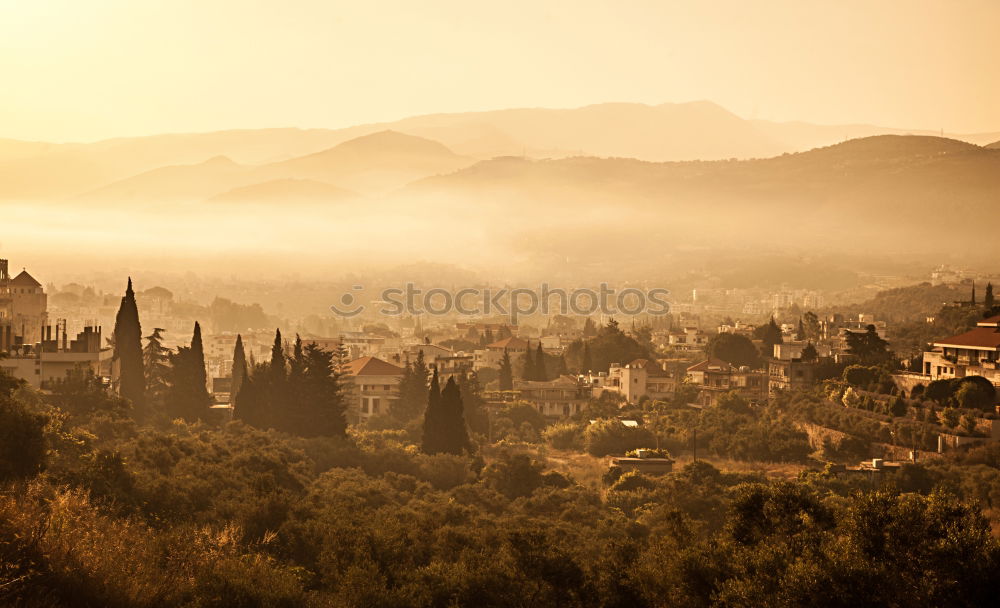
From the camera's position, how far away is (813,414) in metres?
48.2

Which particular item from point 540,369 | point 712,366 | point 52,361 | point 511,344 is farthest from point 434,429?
point 511,344

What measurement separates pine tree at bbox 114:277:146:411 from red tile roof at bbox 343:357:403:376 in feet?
43.7

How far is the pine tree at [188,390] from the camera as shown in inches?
1818

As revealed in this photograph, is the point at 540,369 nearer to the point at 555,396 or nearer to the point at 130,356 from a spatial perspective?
the point at 555,396

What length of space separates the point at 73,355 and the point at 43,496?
77.6 ft

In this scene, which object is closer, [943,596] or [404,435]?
[943,596]

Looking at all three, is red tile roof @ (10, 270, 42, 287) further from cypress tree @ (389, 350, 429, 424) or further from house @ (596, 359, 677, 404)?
house @ (596, 359, 677, 404)

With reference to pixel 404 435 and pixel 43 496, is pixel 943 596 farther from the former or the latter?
pixel 404 435

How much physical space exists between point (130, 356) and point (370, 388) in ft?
48.9

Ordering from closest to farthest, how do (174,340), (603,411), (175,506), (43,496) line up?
(43,496)
(175,506)
(603,411)
(174,340)

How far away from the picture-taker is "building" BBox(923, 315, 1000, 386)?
47.5m

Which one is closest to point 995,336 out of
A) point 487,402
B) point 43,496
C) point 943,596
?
point 487,402

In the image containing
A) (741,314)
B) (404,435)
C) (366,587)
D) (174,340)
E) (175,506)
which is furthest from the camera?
(741,314)

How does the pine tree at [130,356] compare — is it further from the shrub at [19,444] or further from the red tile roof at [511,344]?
the red tile roof at [511,344]
